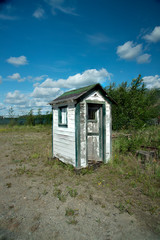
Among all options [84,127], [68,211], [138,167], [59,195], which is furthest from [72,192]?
[138,167]

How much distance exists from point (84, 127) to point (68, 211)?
9.82 feet

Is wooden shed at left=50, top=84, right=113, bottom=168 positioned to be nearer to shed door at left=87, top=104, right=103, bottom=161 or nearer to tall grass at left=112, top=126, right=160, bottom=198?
shed door at left=87, top=104, right=103, bottom=161

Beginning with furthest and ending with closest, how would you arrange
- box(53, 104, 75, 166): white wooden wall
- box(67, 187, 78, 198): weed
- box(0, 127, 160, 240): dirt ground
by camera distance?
1. box(53, 104, 75, 166): white wooden wall
2. box(67, 187, 78, 198): weed
3. box(0, 127, 160, 240): dirt ground

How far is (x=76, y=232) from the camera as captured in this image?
2.73 metres

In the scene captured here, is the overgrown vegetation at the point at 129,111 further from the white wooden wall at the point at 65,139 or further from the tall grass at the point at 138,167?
the white wooden wall at the point at 65,139

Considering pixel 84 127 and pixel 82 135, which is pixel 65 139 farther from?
pixel 84 127

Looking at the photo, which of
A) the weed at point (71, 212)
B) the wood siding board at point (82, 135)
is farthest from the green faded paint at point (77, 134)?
the weed at point (71, 212)

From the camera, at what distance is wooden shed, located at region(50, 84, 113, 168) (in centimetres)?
557

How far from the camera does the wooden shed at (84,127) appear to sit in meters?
5.57

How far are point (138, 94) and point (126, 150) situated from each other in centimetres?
705

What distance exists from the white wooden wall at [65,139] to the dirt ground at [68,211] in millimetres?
866

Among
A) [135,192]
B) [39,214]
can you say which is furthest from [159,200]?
[39,214]

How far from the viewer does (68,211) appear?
331 centimetres

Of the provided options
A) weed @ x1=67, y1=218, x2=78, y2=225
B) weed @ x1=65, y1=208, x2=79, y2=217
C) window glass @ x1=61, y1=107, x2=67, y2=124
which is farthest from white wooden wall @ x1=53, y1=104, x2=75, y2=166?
weed @ x1=67, y1=218, x2=78, y2=225
